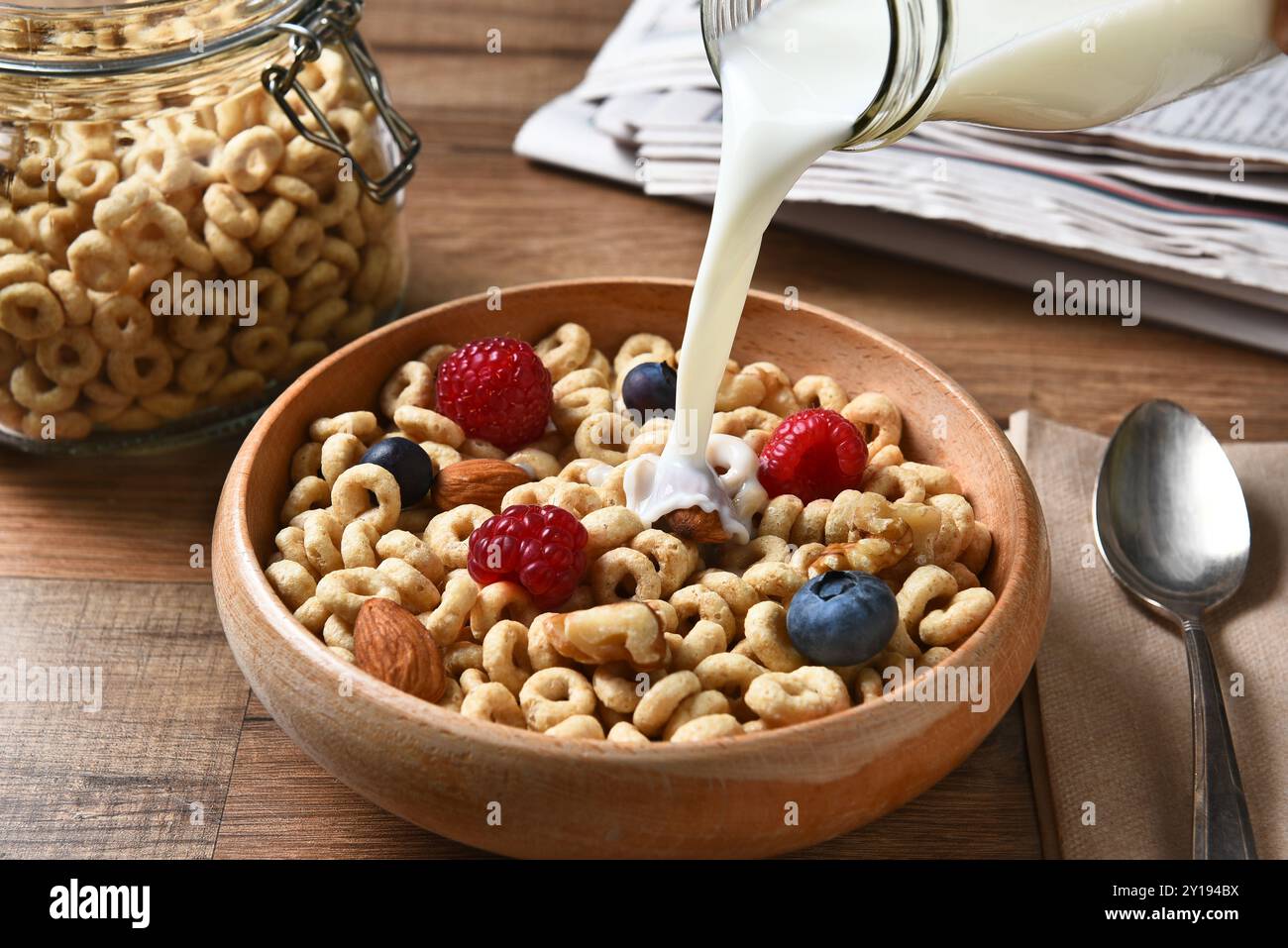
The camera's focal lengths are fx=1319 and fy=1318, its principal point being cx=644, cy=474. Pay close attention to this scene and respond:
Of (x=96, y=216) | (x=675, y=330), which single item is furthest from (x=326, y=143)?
(x=675, y=330)

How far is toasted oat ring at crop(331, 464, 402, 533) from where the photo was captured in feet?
2.84

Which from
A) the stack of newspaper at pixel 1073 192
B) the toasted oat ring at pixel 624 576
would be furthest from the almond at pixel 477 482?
the stack of newspaper at pixel 1073 192

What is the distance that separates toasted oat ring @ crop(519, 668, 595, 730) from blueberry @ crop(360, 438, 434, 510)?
194mm

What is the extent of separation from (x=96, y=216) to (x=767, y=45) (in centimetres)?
50

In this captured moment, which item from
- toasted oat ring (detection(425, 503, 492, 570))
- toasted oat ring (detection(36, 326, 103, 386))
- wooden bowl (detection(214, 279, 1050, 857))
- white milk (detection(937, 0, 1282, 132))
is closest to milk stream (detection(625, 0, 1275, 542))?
white milk (detection(937, 0, 1282, 132))

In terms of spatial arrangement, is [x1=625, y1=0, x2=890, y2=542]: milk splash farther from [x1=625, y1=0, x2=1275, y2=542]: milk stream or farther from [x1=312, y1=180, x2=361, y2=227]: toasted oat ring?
[x1=312, y1=180, x2=361, y2=227]: toasted oat ring

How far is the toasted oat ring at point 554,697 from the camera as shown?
723 mm

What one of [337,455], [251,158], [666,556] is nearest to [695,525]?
[666,556]

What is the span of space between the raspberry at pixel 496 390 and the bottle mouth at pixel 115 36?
0.29 metres

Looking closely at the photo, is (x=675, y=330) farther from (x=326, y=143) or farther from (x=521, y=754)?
(x=521, y=754)

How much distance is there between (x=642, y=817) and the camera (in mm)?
652

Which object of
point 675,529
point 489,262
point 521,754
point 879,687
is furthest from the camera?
point 489,262
